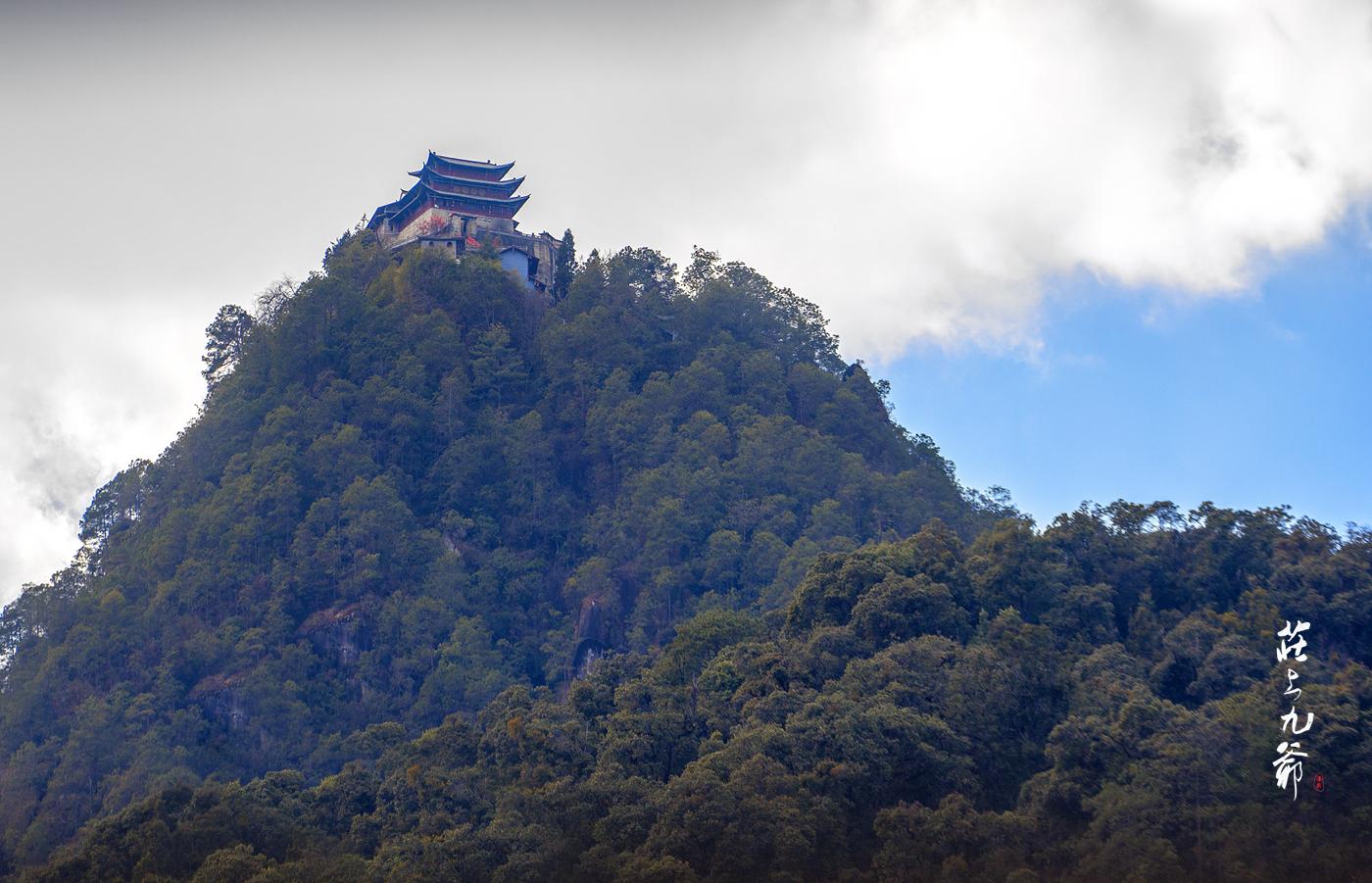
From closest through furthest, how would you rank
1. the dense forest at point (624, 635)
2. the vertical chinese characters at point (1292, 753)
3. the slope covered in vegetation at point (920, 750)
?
the vertical chinese characters at point (1292, 753)
the slope covered in vegetation at point (920, 750)
the dense forest at point (624, 635)

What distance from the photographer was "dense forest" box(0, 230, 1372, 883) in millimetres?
19438

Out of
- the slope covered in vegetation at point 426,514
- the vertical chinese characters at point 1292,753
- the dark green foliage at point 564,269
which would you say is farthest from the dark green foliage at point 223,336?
the vertical chinese characters at point 1292,753

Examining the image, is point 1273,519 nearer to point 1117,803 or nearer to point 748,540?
point 1117,803

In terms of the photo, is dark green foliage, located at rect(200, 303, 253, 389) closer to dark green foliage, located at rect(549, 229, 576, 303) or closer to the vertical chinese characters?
dark green foliage, located at rect(549, 229, 576, 303)

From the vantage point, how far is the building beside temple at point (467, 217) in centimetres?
4938

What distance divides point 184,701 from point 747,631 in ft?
52.1

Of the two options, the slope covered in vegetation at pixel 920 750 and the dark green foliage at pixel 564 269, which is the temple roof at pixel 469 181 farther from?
the slope covered in vegetation at pixel 920 750

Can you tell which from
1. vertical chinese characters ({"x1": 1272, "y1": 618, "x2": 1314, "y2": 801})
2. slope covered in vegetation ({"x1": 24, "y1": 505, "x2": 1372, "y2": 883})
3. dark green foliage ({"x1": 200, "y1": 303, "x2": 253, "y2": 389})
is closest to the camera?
vertical chinese characters ({"x1": 1272, "y1": 618, "x2": 1314, "y2": 801})

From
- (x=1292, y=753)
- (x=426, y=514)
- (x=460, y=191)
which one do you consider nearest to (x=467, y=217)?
(x=460, y=191)

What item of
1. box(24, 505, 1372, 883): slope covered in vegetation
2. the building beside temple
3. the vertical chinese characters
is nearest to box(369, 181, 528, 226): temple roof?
the building beside temple

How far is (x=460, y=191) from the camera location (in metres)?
50.5

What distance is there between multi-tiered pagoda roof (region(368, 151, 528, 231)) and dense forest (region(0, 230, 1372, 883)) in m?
3.27

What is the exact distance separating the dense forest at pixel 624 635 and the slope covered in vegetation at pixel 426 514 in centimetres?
11

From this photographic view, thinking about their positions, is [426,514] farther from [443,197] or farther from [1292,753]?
[1292,753]
